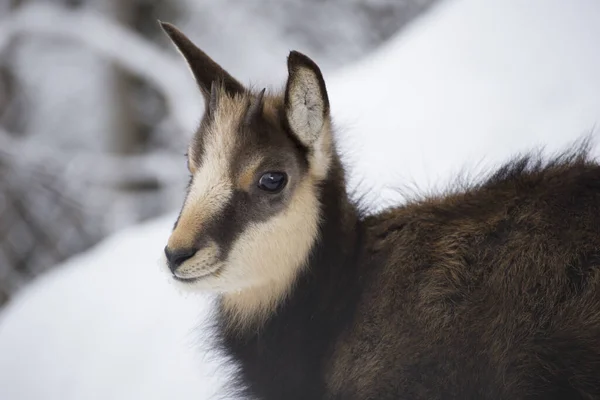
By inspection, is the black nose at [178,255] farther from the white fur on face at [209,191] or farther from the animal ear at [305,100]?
the animal ear at [305,100]

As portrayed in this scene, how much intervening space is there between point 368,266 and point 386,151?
5.81ft

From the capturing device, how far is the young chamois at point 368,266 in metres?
2.21

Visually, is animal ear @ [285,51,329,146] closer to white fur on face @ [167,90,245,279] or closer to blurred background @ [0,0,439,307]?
white fur on face @ [167,90,245,279]

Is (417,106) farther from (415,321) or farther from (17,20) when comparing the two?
(17,20)

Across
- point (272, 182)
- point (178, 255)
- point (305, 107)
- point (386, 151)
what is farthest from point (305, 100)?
point (386, 151)

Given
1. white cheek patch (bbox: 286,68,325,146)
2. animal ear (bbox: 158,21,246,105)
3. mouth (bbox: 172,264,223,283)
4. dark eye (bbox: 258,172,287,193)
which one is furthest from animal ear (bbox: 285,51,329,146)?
mouth (bbox: 172,264,223,283)

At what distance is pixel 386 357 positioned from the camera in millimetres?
2350

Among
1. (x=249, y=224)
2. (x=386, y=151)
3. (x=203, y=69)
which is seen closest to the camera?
(x=249, y=224)

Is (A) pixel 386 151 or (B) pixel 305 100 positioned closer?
(B) pixel 305 100

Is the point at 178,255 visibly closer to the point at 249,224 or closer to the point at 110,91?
the point at 249,224

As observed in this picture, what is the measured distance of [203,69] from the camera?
2.90 meters

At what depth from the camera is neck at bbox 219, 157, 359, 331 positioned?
104 inches

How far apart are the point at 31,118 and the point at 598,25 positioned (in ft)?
33.7

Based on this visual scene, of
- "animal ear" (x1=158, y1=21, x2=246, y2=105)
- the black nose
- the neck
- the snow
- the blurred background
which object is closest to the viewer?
the black nose
